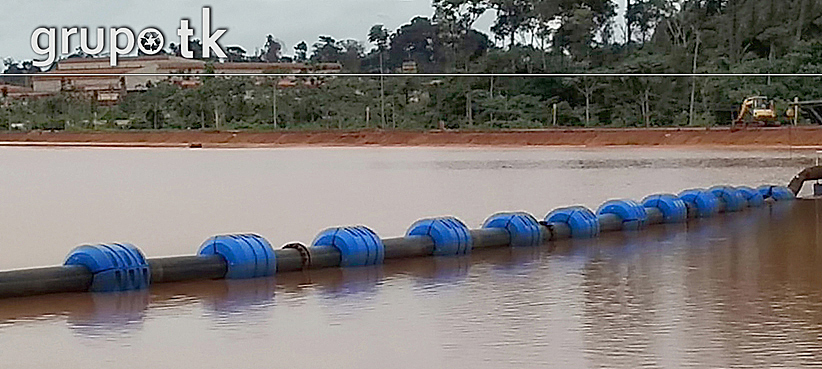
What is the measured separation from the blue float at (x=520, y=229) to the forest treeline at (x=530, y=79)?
37978 millimetres

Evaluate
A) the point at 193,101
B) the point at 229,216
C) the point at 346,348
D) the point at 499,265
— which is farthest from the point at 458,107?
the point at 346,348

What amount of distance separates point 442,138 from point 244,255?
144 ft

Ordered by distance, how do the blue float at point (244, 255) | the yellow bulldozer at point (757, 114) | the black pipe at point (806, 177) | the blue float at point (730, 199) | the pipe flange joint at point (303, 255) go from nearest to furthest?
the blue float at point (244, 255) < the pipe flange joint at point (303, 255) < the blue float at point (730, 199) < the black pipe at point (806, 177) < the yellow bulldozer at point (757, 114)

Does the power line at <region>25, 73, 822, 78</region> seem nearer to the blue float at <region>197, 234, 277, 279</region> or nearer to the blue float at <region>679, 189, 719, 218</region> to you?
the blue float at <region>679, 189, 719, 218</region>

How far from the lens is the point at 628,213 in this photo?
13.2 meters

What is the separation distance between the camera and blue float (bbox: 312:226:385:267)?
9.88m

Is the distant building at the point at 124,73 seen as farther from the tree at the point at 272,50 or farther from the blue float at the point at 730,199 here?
the blue float at the point at 730,199

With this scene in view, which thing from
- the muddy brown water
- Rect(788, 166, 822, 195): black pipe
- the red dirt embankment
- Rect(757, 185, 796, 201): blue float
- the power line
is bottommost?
the muddy brown water

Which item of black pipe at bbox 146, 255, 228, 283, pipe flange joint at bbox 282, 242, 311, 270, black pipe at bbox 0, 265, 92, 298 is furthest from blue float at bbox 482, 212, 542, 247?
black pipe at bbox 0, 265, 92, 298

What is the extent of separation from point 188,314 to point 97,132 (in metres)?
56.8

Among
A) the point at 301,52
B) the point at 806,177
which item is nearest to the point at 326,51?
the point at 301,52

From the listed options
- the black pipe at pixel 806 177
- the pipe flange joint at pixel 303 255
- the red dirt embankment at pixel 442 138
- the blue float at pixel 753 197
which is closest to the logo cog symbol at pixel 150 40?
the red dirt embankment at pixel 442 138

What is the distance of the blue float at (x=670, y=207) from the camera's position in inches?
553

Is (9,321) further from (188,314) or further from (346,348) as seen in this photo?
(346,348)
